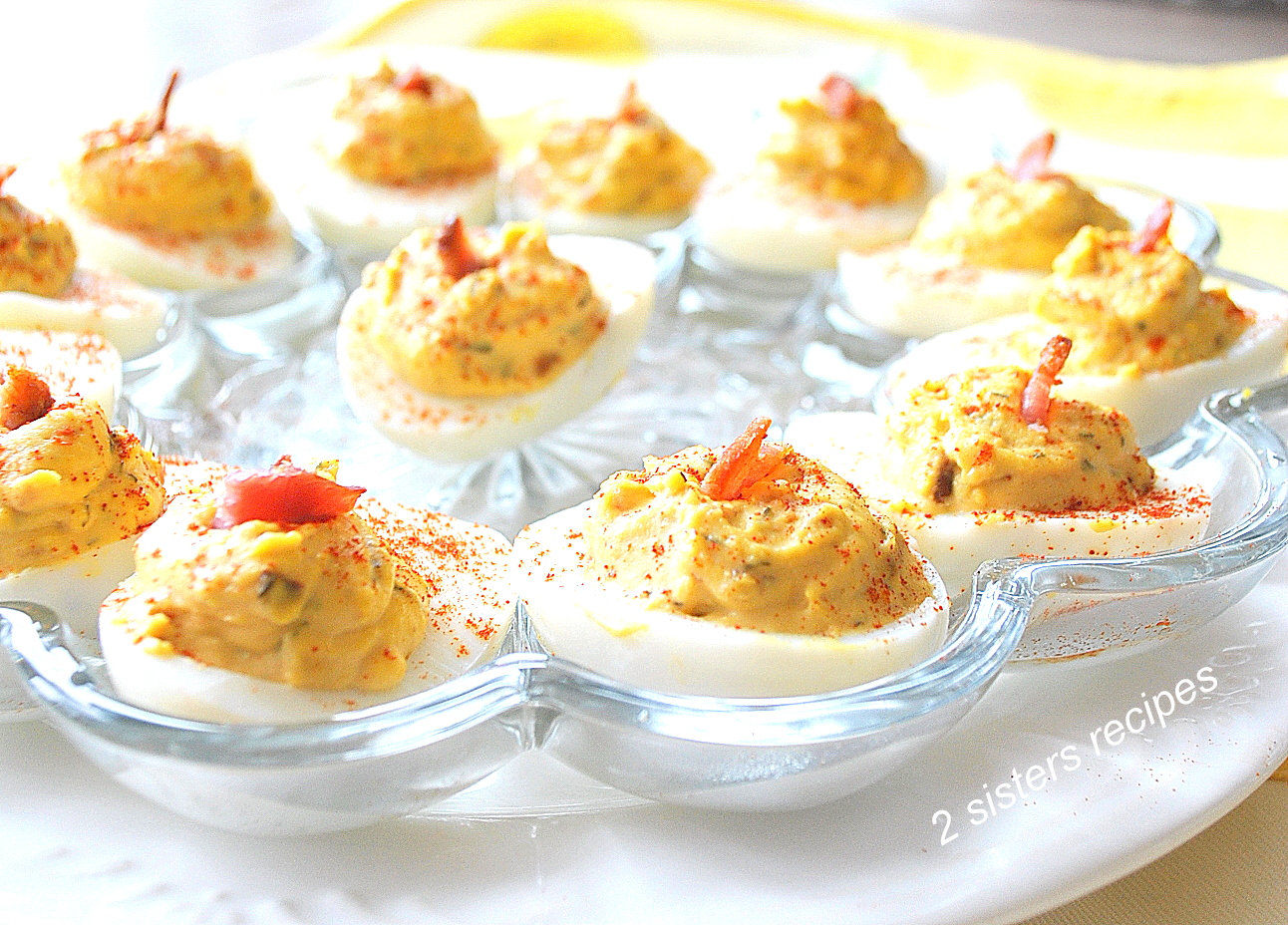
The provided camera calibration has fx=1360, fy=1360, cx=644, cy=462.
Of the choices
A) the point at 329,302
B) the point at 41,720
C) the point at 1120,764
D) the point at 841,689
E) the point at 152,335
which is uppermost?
the point at 841,689

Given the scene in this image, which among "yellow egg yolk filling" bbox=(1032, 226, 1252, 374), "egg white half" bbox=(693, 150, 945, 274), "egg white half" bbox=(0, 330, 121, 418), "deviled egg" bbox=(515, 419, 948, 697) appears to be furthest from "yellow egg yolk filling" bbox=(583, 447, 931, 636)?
"egg white half" bbox=(693, 150, 945, 274)

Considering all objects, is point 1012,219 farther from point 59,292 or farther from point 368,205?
point 59,292

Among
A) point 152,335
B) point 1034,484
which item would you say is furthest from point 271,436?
point 1034,484

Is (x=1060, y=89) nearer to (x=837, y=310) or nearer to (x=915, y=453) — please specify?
(x=837, y=310)

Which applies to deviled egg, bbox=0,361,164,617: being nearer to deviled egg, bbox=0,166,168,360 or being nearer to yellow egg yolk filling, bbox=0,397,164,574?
yellow egg yolk filling, bbox=0,397,164,574

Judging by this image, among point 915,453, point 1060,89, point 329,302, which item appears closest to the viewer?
point 915,453

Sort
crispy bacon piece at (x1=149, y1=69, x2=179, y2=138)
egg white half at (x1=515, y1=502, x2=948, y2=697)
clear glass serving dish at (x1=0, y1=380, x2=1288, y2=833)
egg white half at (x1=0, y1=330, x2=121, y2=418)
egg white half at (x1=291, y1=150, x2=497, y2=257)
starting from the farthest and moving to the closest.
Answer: egg white half at (x1=291, y1=150, x2=497, y2=257) < crispy bacon piece at (x1=149, y1=69, x2=179, y2=138) < egg white half at (x1=0, y1=330, x2=121, y2=418) < egg white half at (x1=515, y1=502, x2=948, y2=697) < clear glass serving dish at (x1=0, y1=380, x2=1288, y2=833)

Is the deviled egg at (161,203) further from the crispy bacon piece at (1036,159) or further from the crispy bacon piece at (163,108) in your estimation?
the crispy bacon piece at (1036,159)
